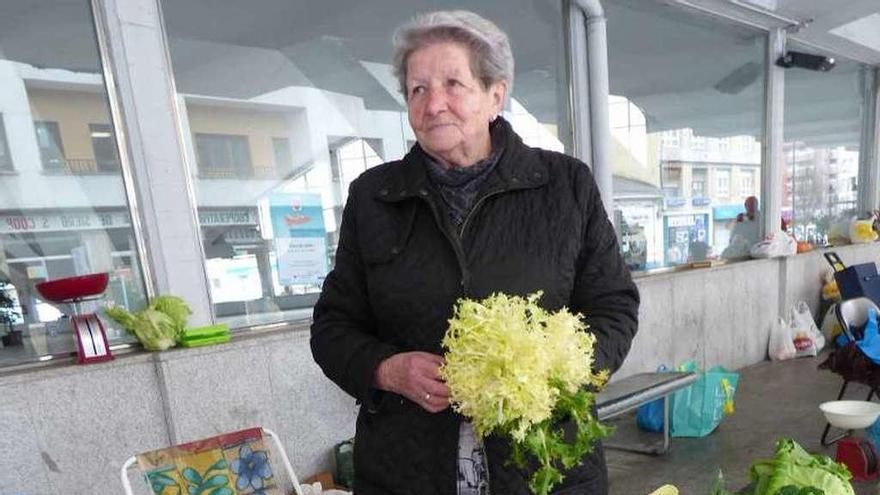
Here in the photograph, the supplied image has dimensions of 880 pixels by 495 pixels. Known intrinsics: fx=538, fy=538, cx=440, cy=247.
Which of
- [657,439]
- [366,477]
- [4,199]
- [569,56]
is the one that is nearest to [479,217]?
[366,477]

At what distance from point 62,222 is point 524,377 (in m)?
3.31

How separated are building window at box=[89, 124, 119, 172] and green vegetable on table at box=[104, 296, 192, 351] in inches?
34.3

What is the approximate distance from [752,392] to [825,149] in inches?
227

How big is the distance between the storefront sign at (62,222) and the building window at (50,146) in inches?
11.2

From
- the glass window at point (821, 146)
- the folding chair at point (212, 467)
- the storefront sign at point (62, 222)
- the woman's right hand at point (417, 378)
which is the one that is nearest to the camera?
the woman's right hand at point (417, 378)

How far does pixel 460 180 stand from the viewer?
1.35 meters

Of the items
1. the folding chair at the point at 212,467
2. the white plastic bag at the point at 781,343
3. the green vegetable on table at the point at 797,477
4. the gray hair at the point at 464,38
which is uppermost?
the gray hair at the point at 464,38

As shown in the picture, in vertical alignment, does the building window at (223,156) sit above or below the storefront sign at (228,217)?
above

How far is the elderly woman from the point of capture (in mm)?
1233

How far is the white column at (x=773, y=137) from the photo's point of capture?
23.1 feet

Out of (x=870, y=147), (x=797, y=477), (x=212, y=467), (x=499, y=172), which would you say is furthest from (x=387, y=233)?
(x=870, y=147)

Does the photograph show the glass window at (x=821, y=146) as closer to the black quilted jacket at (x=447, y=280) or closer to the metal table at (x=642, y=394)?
the metal table at (x=642, y=394)

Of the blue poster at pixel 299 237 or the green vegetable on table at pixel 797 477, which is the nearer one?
the green vegetable on table at pixel 797 477

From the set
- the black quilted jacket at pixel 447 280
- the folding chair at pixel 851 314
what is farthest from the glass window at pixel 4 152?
the folding chair at pixel 851 314
